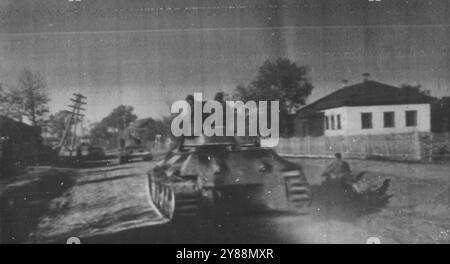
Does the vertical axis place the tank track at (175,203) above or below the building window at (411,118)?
below

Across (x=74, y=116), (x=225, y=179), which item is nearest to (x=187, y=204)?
(x=225, y=179)

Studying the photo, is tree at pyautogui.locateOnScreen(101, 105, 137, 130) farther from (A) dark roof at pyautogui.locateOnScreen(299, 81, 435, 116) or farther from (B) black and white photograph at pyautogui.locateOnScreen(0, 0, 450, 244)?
(A) dark roof at pyautogui.locateOnScreen(299, 81, 435, 116)

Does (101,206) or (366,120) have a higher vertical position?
(366,120)

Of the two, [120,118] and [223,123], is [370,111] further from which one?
[120,118]

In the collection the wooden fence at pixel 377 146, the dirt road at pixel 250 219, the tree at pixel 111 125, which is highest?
the tree at pixel 111 125

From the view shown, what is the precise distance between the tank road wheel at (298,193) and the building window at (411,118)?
861mm

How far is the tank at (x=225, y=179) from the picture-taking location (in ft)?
9.45

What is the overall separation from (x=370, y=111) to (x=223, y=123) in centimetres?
106

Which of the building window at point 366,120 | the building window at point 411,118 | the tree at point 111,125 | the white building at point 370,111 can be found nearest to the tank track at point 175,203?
the tree at point 111,125

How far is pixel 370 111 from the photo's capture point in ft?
9.86

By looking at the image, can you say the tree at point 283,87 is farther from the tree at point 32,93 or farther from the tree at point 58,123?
the tree at point 32,93

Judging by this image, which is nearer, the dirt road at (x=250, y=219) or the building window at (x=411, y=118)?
the dirt road at (x=250, y=219)
